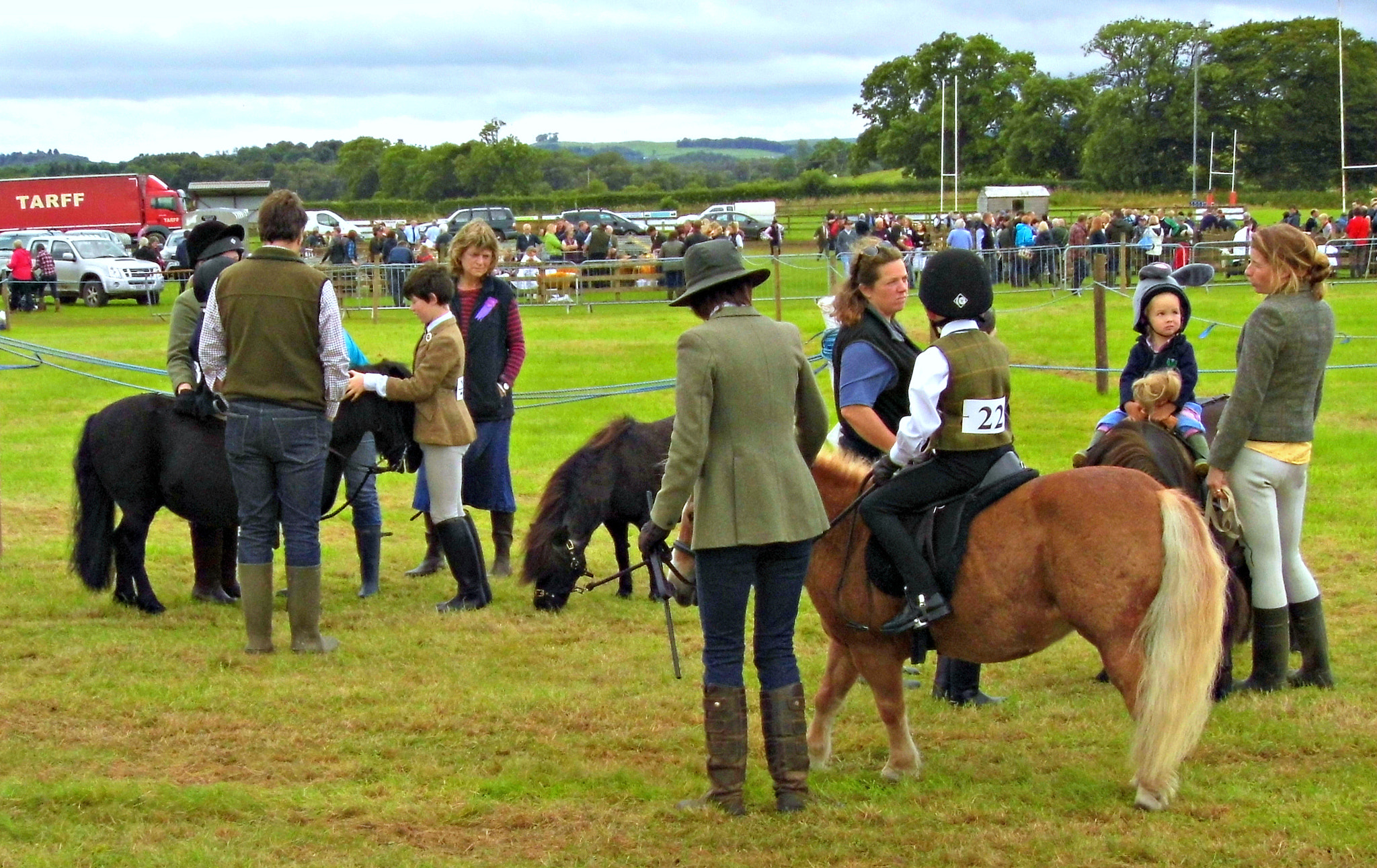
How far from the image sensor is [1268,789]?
15.3 ft

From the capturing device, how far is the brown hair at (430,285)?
7352 millimetres

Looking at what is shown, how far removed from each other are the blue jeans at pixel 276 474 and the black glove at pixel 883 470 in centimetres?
288

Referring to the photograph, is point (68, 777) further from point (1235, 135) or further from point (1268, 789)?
point (1235, 135)

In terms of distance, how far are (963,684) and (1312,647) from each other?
5.02 feet

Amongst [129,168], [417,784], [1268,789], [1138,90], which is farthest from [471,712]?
[129,168]

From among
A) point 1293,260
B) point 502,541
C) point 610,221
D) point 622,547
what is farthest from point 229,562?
point 610,221

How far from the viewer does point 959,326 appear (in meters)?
4.65

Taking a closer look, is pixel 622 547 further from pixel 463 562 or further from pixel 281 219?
pixel 281 219

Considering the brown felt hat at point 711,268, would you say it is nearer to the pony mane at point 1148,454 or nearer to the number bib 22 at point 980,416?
the number bib 22 at point 980,416

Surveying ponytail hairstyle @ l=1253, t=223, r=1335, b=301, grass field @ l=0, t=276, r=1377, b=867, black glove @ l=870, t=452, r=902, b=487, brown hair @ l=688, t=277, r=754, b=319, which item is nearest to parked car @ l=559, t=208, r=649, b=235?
grass field @ l=0, t=276, r=1377, b=867

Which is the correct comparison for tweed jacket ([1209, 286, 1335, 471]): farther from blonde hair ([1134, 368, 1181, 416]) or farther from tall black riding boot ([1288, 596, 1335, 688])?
tall black riding boot ([1288, 596, 1335, 688])

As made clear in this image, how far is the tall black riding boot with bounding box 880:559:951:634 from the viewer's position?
4.56 metres

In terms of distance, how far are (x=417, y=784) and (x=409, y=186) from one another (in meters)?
86.4

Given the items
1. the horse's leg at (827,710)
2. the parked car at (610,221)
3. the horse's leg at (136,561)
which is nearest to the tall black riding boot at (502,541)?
the horse's leg at (136,561)
